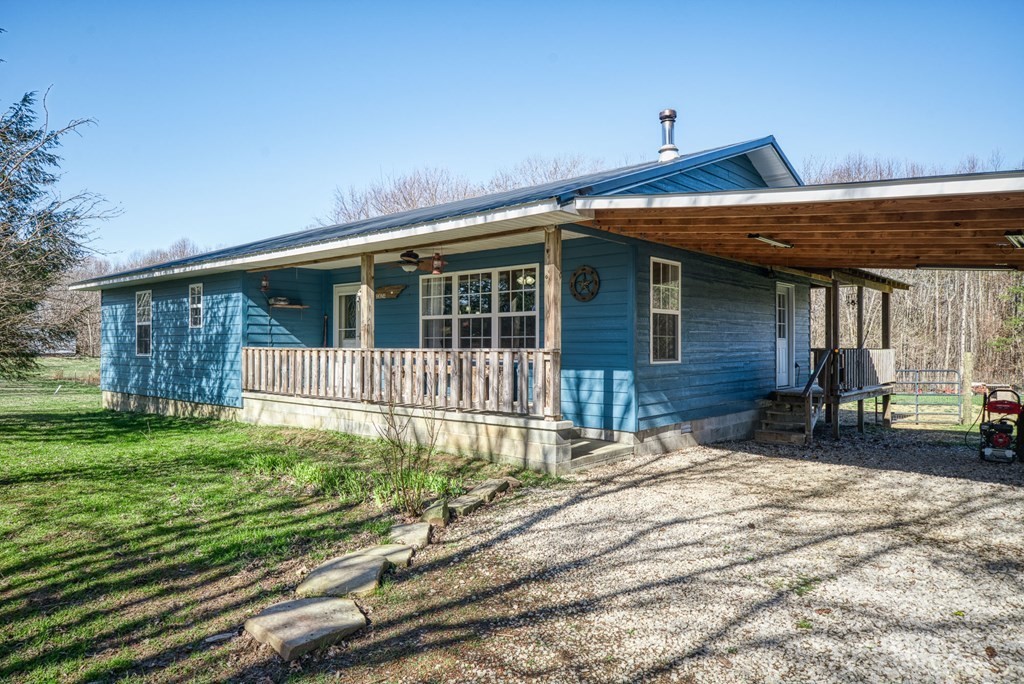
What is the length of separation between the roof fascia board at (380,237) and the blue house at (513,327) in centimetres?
3

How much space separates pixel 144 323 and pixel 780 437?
46.0 ft

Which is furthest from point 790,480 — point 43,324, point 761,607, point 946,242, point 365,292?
point 43,324

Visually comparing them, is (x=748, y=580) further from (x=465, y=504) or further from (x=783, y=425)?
(x=783, y=425)

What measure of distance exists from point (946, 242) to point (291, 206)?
38321mm

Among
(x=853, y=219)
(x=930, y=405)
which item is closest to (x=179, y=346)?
(x=853, y=219)

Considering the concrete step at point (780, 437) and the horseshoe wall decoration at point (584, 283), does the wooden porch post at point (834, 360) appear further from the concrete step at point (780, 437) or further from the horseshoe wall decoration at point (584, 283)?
the horseshoe wall decoration at point (584, 283)

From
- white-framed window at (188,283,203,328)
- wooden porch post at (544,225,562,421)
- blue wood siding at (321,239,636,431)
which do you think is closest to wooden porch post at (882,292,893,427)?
blue wood siding at (321,239,636,431)

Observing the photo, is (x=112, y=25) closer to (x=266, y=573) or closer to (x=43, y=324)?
(x=43, y=324)

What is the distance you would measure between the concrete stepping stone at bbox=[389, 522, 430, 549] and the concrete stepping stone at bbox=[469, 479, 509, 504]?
0.83 m

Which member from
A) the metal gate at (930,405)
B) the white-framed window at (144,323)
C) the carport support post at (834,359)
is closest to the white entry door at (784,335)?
the carport support post at (834,359)

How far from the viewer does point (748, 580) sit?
378 centimetres

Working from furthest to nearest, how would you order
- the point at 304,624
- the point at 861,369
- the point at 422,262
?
the point at 861,369 < the point at 422,262 < the point at 304,624

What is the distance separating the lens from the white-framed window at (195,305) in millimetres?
12453

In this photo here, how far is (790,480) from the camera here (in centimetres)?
682
